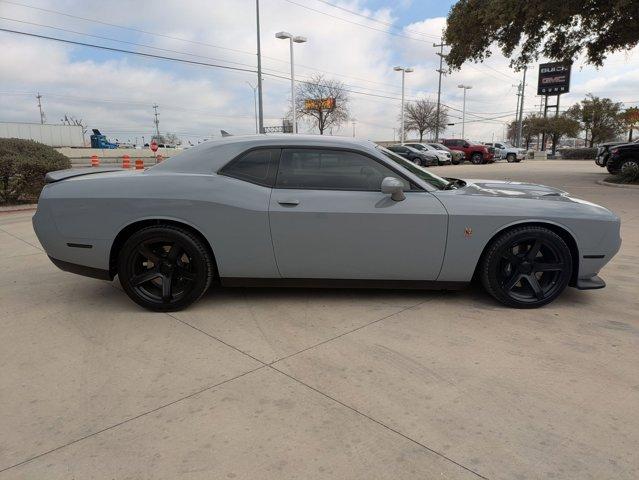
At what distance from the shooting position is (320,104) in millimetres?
47781

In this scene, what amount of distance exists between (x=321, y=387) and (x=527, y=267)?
2134 mm

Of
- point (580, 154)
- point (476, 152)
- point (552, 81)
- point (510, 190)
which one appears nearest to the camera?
point (510, 190)

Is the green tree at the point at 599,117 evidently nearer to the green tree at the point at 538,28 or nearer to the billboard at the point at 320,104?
the billboard at the point at 320,104

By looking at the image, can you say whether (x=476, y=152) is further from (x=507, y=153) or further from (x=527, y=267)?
(x=527, y=267)

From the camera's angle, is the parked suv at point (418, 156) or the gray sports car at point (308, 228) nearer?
the gray sports car at point (308, 228)

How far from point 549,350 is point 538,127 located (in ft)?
222

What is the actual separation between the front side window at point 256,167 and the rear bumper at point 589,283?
2.69 metres

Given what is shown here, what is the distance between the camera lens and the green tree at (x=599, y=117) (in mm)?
57125

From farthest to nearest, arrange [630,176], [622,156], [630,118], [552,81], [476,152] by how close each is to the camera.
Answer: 1. [552,81]
2. [630,118]
3. [476,152]
4. [622,156]
5. [630,176]

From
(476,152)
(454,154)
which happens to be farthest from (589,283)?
(476,152)

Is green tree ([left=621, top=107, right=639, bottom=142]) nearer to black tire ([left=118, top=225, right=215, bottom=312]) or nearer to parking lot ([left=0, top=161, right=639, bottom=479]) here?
parking lot ([left=0, top=161, right=639, bottom=479])

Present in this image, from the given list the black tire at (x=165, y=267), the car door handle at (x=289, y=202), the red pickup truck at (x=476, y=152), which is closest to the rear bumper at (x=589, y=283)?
the car door handle at (x=289, y=202)

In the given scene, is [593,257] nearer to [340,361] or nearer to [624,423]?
[624,423]

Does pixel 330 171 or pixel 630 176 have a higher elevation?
pixel 330 171
